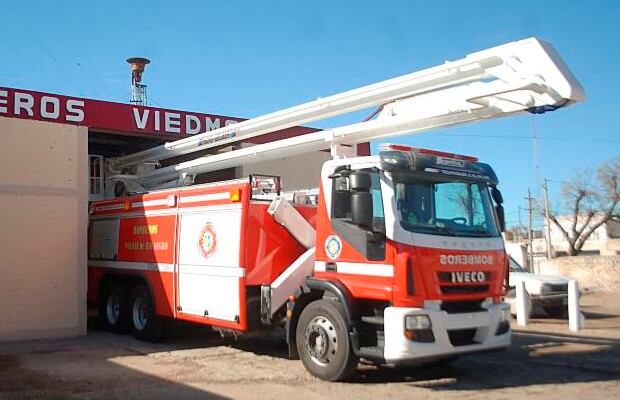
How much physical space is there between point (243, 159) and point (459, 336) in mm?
6171

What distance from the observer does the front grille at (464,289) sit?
26.5 ft

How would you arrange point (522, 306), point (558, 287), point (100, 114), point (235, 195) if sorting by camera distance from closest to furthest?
point (235, 195) < point (522, 306) < point (558, 287) < point (100, 114)

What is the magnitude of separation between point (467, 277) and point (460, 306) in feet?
1.26

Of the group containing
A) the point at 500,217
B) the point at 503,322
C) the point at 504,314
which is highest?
the point at 500,217

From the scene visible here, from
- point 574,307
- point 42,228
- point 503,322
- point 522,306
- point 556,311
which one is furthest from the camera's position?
point 556,311

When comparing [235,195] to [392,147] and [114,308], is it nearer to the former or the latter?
[392,147]

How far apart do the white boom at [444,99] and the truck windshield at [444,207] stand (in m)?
1.09

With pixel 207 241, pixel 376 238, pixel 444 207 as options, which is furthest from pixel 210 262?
pixel 444 207

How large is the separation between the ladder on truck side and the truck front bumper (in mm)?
2115

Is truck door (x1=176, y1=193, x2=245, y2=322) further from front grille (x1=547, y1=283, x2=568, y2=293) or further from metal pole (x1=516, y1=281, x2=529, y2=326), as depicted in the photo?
front grille (x1=547, y1=283, x2=568, y2=293)

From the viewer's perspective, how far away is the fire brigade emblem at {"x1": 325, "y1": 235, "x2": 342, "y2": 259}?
864cm

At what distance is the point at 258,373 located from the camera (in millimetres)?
9164

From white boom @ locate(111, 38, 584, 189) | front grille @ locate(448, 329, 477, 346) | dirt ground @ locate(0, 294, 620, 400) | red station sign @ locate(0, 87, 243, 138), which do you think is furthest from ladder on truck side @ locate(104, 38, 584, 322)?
red station sign @ locate(0, 87, 243, 138)

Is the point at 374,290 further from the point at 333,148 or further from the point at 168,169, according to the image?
the point at 168,169
